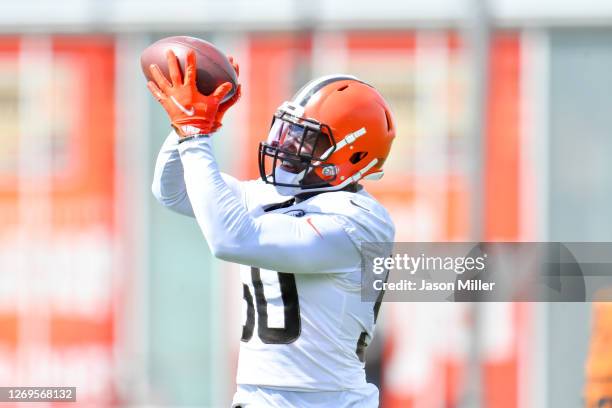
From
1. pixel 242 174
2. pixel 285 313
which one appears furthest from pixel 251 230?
pixel 242 174

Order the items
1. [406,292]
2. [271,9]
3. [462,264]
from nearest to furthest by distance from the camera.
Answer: [406,292]
[462,264]
[271,9]

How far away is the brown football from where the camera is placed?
2797 millimetres

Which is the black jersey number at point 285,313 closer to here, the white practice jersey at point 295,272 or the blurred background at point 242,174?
the white practice jersey at point 295,272

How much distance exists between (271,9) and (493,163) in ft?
4.80

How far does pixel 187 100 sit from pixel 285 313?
54cm

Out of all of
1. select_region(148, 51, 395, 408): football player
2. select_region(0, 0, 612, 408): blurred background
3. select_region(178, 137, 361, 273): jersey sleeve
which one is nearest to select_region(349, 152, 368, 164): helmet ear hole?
select_region(148, 51, 395, 408): football player

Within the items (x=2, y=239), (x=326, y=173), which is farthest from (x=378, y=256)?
(x=2, y=239)

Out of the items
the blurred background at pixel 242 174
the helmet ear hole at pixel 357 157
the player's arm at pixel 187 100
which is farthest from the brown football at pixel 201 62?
the blurred background at pixel 242 174

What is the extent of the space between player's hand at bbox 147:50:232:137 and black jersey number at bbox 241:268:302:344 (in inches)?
15.1

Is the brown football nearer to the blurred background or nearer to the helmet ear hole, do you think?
the helmet ear hole

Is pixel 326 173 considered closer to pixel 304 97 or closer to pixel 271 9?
pixel 304 97

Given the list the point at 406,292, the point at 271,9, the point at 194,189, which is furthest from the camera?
the point at 271,9

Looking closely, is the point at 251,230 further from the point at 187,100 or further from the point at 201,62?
the point at 201,62

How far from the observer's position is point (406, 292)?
3.59 m
